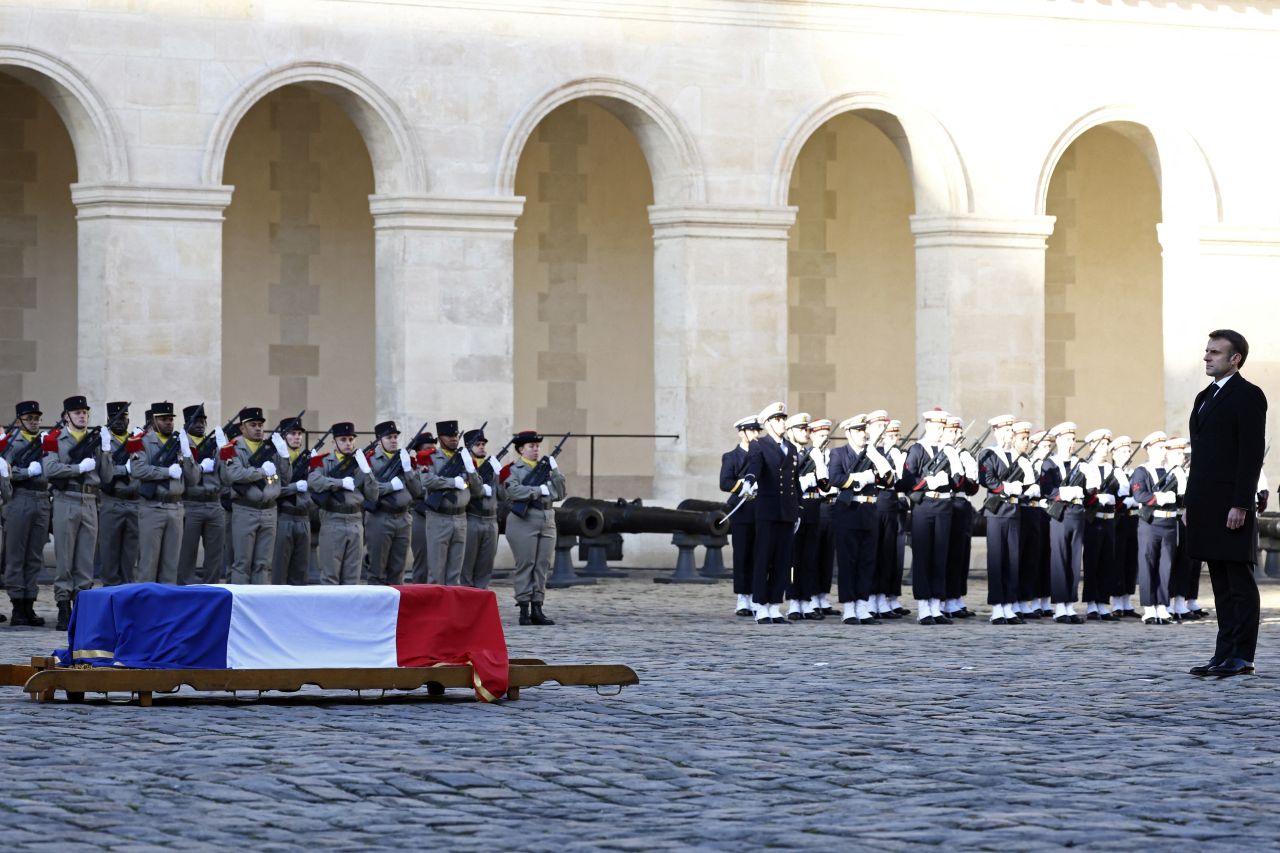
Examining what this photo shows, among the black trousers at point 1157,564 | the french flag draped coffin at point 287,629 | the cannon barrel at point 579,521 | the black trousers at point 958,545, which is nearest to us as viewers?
the french flag draped coffin at point 287,629

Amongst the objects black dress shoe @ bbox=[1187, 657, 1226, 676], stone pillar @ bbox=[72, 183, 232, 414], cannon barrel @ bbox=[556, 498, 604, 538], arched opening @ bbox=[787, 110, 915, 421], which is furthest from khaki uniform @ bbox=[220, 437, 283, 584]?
arched opening @ bbox=[787, 110, 915, 421]

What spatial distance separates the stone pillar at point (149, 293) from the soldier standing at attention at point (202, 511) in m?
3.89

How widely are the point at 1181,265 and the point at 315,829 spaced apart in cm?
1927

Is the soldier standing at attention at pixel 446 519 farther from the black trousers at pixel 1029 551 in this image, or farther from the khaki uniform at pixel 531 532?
the black trousers at pixel 1029 551

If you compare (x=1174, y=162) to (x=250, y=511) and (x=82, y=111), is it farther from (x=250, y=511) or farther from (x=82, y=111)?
(x=250, y=511)

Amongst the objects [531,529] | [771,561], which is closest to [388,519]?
[531,529]

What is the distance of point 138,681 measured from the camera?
411 inches

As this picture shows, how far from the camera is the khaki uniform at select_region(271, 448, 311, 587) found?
17.1m

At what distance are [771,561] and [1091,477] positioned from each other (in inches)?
110

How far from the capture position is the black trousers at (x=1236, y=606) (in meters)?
11.5

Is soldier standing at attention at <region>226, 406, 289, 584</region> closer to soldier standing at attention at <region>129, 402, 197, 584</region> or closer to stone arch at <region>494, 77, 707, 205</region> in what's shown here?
soldier standing at attention at <region>129, 402, 197, 584</region>

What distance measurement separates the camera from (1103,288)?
2914 cm

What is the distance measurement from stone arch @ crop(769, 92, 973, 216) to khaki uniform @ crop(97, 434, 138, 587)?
9096 millimetres

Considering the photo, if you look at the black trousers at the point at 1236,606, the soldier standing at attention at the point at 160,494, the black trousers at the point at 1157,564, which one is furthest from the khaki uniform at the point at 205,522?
the black trousers at the point at 1236,606
